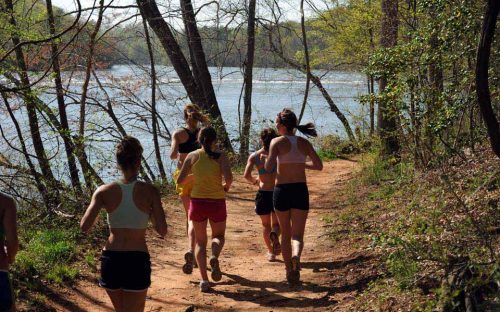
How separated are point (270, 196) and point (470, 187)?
7.98 feet

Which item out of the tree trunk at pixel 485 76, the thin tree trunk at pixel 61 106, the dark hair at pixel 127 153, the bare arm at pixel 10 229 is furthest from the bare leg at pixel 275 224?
the thin tree trunk at pixel 61 106

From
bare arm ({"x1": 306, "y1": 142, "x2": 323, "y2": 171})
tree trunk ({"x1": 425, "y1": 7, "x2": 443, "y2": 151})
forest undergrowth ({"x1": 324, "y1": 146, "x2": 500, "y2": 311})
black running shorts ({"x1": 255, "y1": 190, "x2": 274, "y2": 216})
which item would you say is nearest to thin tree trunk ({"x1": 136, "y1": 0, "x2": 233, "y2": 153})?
forest undergrowth ({"x1": 324, "y1": 146, "x2": 500, "y2": 311})

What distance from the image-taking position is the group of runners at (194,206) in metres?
4.79

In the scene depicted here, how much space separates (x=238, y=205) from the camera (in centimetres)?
1279

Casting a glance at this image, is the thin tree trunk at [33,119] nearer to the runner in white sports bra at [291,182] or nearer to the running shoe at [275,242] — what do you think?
the running shoe at [275,242]

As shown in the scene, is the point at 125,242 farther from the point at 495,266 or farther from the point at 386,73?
the point at 386,73

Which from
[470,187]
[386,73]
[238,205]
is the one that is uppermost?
[386,73]

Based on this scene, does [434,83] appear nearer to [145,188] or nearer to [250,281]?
[250,281]

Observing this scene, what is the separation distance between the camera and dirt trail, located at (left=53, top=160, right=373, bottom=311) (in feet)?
22.1

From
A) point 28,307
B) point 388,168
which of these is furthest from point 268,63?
point 28,307

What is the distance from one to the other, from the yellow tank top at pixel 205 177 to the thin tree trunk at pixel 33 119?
3766 mm

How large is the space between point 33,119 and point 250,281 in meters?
8.65

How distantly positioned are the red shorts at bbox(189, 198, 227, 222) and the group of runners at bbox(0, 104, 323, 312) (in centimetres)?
1

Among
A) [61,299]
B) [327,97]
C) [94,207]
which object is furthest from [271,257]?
[327,97]
